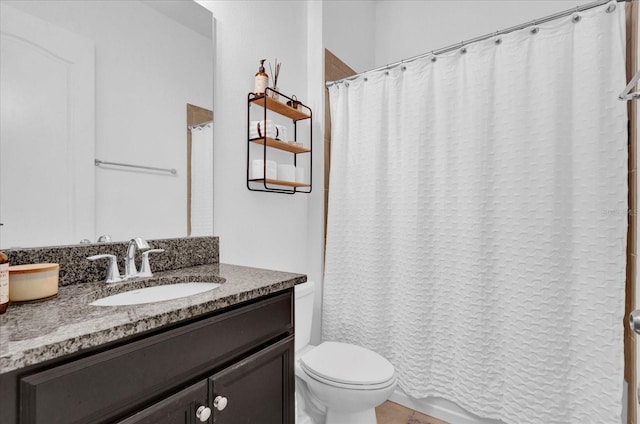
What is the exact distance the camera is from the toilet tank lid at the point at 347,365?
1.38 m

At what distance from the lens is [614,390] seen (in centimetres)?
130

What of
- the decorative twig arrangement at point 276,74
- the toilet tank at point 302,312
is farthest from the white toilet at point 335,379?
the decorative twig arrangement at point 276,74

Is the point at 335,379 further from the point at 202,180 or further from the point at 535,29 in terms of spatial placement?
the point at 535,29

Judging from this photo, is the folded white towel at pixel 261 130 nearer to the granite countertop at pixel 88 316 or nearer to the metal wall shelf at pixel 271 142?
the metal wall shelf at pixel 271 142

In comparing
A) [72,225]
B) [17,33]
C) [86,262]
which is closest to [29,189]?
[72,225]

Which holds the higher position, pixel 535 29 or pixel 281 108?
pixel 535 29

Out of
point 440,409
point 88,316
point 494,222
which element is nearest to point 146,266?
point 88,316

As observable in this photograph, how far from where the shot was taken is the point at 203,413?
0.77 meters

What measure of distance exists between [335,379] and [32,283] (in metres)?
1.11

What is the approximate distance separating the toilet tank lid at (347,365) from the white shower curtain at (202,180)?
2.55 ft

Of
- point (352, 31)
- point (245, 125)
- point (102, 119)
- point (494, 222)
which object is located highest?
point (352, 31)

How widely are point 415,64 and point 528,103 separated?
0.62m

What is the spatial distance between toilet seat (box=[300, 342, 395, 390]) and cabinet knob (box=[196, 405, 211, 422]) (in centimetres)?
72

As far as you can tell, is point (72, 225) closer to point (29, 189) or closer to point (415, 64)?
point (29, 189)
